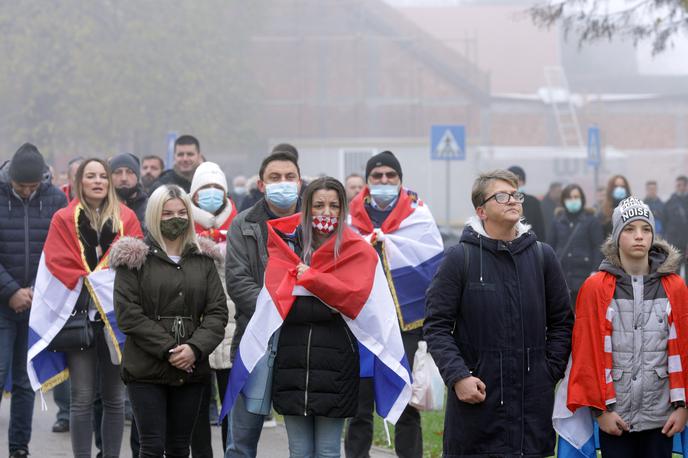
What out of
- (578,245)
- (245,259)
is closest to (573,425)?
(245,259)

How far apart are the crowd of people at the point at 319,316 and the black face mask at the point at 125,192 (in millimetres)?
16

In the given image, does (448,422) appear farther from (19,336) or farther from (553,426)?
(19,336)

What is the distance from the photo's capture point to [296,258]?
6594mm

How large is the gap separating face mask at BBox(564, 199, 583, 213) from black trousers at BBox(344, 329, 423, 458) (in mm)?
6374

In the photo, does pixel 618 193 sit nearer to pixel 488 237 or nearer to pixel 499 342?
pixel 488 237

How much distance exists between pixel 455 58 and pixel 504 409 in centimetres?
4855

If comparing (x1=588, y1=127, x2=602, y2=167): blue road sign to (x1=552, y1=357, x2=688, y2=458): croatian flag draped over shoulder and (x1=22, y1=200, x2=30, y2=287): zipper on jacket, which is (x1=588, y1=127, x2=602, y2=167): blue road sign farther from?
(x1=552, y1=357, x2=688, y2=458): croatian flag draped over shoulder

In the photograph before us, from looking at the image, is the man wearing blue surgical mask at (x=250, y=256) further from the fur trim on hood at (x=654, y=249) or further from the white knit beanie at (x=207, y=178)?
the fur trim on hood at (x=654, y=249)

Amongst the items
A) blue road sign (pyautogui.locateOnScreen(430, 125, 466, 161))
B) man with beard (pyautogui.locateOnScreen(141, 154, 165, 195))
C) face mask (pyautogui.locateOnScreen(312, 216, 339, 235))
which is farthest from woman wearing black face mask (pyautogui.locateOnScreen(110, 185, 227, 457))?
blue road sign (pyautogui.locateOnScreen(430, 125, 466, 161))

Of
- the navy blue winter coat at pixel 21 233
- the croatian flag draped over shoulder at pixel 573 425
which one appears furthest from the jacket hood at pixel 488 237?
the navy blue winter coat at pixel 21 233

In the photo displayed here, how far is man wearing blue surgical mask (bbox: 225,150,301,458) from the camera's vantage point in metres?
7.00

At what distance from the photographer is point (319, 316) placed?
255 inches

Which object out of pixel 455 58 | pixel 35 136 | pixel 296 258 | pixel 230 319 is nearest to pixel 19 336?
pixel 230 319

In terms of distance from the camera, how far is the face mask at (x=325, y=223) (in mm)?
6535
